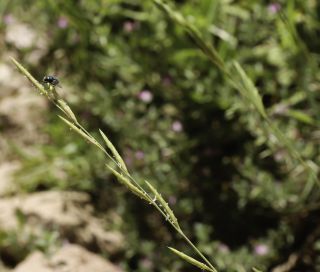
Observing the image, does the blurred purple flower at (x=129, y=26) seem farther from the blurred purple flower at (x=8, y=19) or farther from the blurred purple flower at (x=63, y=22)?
the blurred purple flower at (x=8, y=19)

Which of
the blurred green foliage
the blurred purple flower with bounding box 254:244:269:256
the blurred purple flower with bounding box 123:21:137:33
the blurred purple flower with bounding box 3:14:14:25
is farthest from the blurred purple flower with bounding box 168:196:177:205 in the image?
the blurred purple flower with bounding box 3:14:14:25

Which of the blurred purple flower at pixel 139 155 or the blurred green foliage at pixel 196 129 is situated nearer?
the blurred green foliage at pixel 196 129

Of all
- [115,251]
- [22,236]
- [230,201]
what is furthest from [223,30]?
[22,236]

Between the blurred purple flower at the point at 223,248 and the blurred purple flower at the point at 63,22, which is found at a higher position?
the blurred purple flower at the point at 63,22

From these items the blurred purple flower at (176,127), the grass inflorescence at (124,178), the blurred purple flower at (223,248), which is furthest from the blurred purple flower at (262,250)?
the grass inflorescence at (124,178)

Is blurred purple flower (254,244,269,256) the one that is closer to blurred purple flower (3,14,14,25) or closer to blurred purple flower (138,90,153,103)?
blurred purple flower (138,90,153,103)

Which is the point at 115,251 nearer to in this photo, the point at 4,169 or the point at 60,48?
the point at 4,169

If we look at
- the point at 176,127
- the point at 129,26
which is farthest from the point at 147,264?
the point at 129,26

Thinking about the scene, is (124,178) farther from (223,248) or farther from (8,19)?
(8,19)
